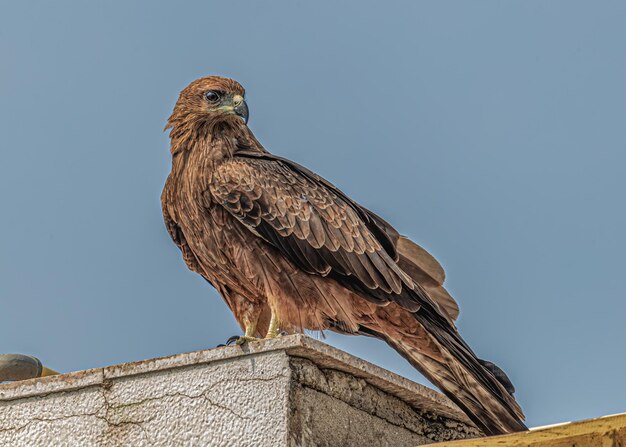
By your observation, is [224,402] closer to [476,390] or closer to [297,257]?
[476,390]

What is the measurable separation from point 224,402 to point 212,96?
3.22 m

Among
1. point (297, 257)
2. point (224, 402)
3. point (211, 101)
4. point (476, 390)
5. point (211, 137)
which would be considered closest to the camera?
point (224, 402)

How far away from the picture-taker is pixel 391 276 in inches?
263

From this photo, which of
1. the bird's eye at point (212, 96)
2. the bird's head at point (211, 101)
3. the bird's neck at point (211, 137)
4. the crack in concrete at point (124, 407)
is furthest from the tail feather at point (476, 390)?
the bird's eye at point (212, 96)

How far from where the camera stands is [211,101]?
741cm

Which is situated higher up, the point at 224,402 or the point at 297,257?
the point at 297,257

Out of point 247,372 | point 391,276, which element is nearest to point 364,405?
point 247,372

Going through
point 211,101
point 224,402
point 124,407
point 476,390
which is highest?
point 211,101

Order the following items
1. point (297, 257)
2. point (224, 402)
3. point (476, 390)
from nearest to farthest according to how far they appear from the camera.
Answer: point (224, 402) → point (476, 390) → point (297, 257)

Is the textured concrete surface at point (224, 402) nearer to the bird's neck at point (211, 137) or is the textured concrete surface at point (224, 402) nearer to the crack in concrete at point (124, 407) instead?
the crack in concrete at point (124, 407)

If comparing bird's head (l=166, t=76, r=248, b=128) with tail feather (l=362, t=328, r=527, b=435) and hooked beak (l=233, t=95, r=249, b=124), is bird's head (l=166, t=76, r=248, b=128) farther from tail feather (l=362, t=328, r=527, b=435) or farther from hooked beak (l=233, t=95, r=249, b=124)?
tail feather (l=362, t=328, r=527, b=435)

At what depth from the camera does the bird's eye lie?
292 inches

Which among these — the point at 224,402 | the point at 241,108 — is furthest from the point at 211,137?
the point at 224,402

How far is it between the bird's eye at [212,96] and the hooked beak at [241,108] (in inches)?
5.6
